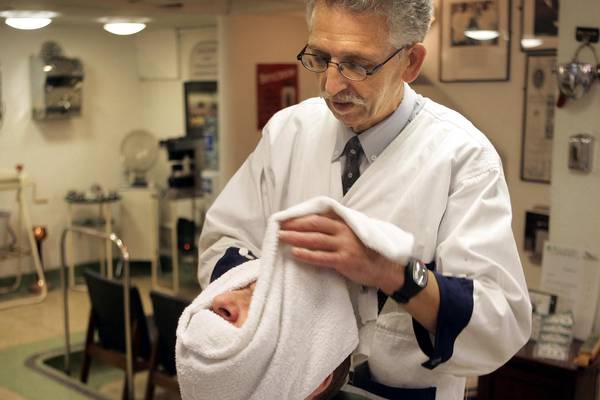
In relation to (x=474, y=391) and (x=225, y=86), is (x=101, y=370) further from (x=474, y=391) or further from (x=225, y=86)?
(x=474, y=391)

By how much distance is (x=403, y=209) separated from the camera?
1183 mm

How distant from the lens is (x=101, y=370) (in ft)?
15.0

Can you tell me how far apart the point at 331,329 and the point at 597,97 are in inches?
84.4

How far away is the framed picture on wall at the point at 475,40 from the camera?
156 inches

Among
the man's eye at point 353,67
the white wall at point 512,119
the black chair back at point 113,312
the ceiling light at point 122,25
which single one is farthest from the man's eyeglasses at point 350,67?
the white wall at point 512,119

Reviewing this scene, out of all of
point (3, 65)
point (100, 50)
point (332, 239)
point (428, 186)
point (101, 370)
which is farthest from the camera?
point (101, 370)

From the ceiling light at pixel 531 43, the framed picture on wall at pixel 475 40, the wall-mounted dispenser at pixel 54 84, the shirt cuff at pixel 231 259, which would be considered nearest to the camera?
the shirt cuff at pixel 231 259

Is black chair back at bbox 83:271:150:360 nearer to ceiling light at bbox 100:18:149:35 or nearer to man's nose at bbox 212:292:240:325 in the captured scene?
ceiling light at bbox 100:18:149:35

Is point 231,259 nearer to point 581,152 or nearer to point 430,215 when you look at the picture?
point 430,215

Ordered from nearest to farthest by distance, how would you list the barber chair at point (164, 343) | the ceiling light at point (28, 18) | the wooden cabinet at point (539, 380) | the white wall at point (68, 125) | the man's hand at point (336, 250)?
the man's hand at point (336, 250)
the wooden cabinet at point (539, 380)
the ceiling light at point (28, 18)
the white wall at point (68, 125)
the barber chair at point (164, 343)

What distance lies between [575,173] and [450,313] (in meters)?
2.05

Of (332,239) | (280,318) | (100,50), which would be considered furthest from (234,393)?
(100,50)

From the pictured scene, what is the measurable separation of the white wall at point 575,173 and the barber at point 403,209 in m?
1.75

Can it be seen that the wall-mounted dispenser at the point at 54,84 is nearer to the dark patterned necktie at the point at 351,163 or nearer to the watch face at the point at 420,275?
the dark patterned necktie at the point at 351,163
